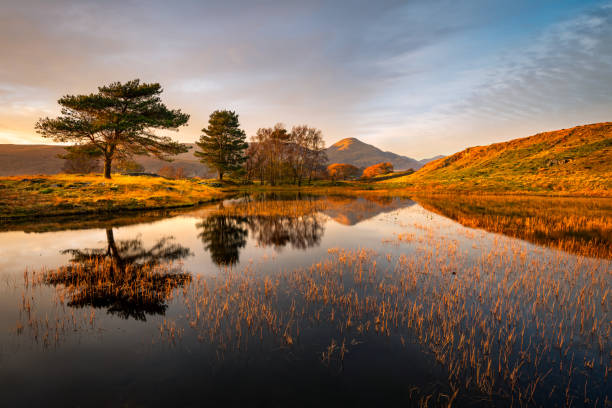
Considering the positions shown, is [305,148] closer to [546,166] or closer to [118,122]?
[118,122]

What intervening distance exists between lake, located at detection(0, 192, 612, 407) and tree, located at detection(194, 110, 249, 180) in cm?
6136

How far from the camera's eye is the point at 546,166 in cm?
7588

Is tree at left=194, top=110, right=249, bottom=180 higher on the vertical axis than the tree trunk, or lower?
higher

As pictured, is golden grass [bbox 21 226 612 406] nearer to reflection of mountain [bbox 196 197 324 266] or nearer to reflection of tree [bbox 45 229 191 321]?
reflection of tree [bbox 45 229 191 321]

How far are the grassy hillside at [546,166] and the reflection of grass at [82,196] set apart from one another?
8090 cm

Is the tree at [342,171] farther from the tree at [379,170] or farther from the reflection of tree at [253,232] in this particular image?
the reflection of tree at [253,232]

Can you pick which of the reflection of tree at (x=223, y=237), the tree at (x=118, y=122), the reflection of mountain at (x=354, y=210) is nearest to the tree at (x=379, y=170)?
the reflection of mountain at (x=354, y=210)

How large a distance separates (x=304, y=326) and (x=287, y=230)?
14.8m

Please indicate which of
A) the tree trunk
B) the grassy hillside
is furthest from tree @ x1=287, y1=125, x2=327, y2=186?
the tree trunk

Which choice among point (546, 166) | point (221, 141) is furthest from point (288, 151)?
point (546, 166)

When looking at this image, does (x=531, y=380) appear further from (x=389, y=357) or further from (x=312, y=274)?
(x=312, y=274)

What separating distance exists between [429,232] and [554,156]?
95.1 m

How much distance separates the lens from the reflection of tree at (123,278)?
874 cm

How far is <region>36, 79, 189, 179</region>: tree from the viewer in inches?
1467
